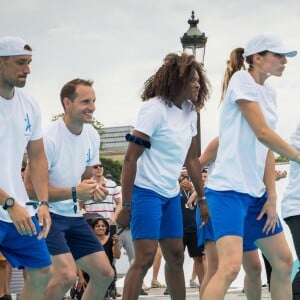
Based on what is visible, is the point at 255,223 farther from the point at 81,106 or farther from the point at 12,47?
the point at 12,47

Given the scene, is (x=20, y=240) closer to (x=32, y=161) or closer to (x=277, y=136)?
(x=32, y=161)

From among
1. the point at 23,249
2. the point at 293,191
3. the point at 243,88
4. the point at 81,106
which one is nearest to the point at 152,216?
the point at 81,106

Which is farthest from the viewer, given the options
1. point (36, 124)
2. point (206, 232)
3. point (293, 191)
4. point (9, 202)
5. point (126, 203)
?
point (206, 232)

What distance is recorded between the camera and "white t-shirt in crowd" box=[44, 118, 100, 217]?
6.96 m

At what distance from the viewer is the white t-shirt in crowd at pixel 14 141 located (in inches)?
224

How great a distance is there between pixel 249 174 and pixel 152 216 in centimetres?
111

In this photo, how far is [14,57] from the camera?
579cm

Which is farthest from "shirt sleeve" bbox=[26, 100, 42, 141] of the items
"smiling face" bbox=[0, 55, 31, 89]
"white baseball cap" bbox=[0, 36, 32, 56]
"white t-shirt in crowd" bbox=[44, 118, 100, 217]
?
"white t-shirt in crowd" bbox=[44, 118, 100, 217]

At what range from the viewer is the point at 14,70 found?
5.78 meters

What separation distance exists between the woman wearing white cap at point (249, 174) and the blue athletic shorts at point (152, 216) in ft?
2.71

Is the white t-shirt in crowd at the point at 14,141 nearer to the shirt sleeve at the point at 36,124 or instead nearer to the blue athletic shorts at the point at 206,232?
the shirt sleeve at the point at 36,124

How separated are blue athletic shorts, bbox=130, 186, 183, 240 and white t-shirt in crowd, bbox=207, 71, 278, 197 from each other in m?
0.91

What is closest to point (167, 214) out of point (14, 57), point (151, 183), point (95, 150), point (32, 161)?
point (151, 183)

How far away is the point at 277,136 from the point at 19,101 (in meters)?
1.70
